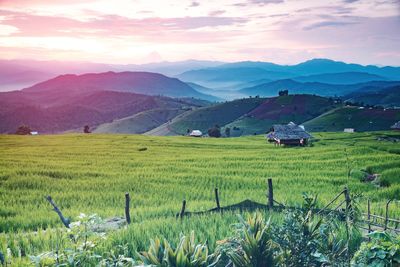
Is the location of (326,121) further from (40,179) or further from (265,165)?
(40,179)

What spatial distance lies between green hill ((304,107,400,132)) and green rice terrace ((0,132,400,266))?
271ft

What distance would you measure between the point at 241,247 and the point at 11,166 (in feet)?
93.8

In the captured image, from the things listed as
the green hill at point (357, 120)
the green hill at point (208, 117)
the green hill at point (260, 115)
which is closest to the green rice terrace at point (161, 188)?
the green hill at point (357, 120)

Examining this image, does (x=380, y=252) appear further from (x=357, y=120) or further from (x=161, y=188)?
(x=357, y=120)

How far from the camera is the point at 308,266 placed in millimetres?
7699

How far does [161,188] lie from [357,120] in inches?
4361

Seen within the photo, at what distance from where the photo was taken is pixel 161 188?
24.0 m

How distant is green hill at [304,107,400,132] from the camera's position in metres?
116

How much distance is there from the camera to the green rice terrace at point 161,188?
11.8 m

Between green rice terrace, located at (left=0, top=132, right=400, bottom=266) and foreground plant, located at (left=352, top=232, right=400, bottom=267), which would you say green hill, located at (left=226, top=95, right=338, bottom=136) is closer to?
green rice terrace, located at (left=0, top=132, right=400, bottom=266)

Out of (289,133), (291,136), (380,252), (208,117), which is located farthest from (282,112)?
(380,252)

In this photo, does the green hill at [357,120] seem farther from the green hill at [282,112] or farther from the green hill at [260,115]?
the green hill at [260,115]

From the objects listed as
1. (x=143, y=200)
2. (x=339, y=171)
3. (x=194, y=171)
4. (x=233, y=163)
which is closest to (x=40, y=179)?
(x=143, y=200)

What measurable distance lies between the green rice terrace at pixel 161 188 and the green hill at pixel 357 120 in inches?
3257
